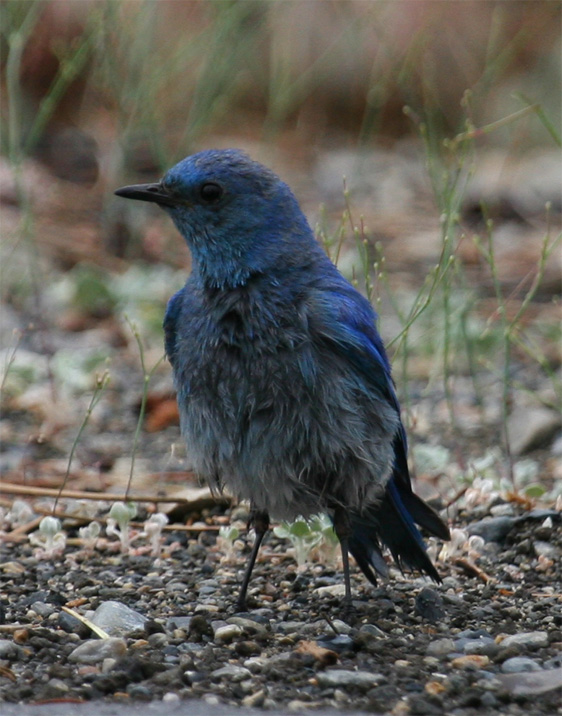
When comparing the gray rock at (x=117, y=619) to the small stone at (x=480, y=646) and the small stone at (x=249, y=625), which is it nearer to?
the small stone at (x=249, y=625)

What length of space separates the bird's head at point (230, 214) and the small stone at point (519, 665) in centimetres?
136

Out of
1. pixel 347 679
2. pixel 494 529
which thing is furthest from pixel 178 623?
pixel 494 529

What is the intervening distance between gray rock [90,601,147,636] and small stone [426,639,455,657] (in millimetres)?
830

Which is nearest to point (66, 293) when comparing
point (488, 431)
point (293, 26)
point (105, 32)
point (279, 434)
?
point (105, 32)

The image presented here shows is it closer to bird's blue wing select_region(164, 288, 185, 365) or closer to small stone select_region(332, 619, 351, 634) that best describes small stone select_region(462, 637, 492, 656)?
small stone select_region(332, 619, 351, 634)

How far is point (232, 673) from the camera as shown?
3.08 meters

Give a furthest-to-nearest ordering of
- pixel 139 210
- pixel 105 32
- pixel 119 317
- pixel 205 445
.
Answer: pixel 139 210 → pixel 119 317 → pixel 105 32 → pixel 205 445

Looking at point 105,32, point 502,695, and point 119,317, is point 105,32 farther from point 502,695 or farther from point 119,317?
point 502,695

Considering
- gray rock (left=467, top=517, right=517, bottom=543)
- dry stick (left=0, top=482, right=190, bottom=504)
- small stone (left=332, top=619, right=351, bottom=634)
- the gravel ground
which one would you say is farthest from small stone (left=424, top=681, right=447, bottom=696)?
dry stick (left=0, top=482, right=190, bottom=504)

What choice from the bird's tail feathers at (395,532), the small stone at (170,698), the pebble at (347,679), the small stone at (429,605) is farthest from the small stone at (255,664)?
the bird's tail feathers at (395,532)

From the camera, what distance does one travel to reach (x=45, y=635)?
3.41 meters

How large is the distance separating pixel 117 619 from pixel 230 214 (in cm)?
127

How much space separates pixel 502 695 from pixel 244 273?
1.49m

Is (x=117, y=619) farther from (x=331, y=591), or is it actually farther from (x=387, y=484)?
(x=387, y=484)
